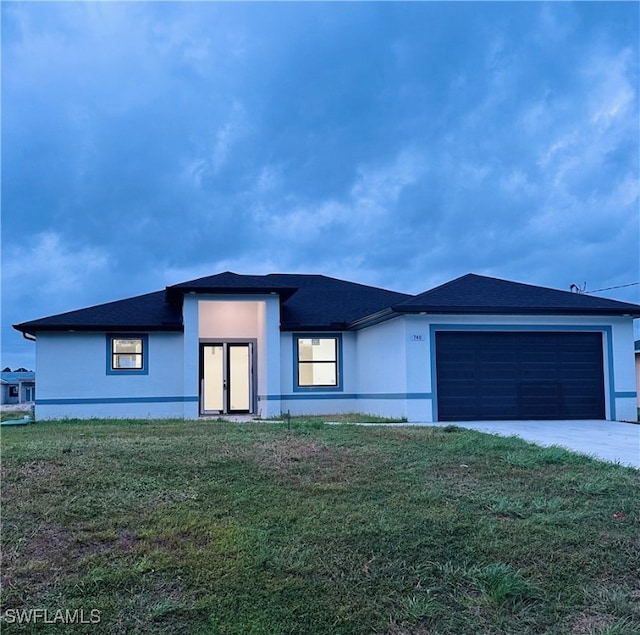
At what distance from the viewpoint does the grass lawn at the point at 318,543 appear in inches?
132

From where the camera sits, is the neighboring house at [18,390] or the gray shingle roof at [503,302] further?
the neighboring house at [18,390]

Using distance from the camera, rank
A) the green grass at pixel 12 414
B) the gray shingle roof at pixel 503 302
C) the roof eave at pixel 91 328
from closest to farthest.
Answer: the gray shingle roof at pixel 503 302, the roof eave at pixel 91 328, the green grass at pixel 12 414

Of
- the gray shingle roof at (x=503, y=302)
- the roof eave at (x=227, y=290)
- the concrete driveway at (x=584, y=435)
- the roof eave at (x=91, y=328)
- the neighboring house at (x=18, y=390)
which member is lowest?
the neighboring house at (x=18, y=390)

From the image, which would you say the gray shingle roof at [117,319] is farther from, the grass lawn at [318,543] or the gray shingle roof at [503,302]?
the grass lawn at [318,543]

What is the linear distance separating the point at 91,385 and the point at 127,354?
1.29m

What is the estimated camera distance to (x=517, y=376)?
523 inches

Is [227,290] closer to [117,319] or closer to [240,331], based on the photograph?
[240,331]

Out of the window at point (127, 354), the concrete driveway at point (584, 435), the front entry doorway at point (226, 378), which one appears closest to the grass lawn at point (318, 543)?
the concrete driveway at point (584, 435)

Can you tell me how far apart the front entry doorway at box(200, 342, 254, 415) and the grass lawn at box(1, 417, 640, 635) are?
1010 centimetres

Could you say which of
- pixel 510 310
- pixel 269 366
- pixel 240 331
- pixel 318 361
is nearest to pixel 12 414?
pixel 240 331

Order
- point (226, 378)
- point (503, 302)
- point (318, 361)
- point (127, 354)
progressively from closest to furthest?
1. point (503, 302)
2. point (127, 354)
3. point (318, 361)
4. point (226, 378)

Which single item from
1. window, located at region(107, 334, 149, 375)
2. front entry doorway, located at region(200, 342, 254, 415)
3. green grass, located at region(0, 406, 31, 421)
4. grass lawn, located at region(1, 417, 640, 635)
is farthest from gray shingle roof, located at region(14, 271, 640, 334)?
grass lawn, located at region(1, 417, 640, 635)

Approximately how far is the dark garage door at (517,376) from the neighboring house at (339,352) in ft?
0.08

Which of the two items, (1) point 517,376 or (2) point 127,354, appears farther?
(2) point 127,354
